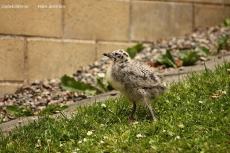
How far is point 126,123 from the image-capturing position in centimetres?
543

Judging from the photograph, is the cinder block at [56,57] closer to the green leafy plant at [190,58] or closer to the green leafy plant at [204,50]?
the green leafy plant at [190,58]

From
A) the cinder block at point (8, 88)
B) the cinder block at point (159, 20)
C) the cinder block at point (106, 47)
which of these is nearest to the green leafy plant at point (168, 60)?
the cinder block at point (106, 47)

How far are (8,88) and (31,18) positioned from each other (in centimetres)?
156

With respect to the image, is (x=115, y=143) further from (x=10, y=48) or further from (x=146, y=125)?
(x=10, y=48)

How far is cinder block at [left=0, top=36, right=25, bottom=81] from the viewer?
8227 millimetres

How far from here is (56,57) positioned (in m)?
8.88

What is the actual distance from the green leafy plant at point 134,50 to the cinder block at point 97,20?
0.32 meters

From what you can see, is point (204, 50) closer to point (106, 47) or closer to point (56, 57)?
point (106, 47)

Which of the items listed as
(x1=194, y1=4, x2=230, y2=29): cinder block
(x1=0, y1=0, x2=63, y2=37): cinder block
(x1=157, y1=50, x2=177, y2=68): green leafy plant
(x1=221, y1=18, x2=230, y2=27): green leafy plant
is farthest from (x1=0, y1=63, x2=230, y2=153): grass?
(x1=221, y1=18, x2=230, y2=27): green leafy plant

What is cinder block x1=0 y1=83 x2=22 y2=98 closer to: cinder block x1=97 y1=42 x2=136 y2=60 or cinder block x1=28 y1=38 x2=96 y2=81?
cinder block x1=28 y1=38 x2=96 y2=81

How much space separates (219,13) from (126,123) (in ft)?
21.3

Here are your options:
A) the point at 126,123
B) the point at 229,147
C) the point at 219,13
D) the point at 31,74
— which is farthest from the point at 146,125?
the point at 219,13

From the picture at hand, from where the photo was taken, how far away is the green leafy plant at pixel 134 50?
9108mm

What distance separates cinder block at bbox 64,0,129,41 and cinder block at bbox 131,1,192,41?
30cm
